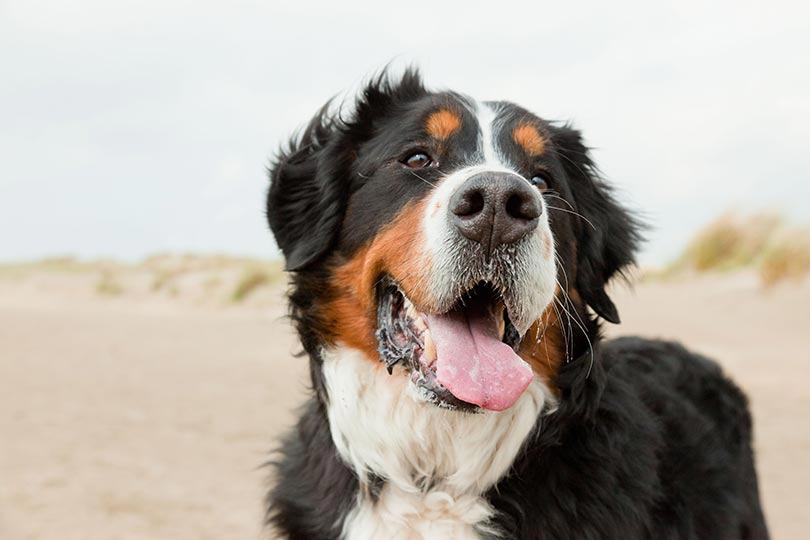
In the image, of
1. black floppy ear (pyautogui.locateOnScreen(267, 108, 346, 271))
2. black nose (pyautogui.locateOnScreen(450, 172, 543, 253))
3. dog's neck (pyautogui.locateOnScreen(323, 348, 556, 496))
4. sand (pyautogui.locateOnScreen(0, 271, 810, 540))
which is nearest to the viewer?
black nose (pyautogui.locateOnScreen(450, 172, 543, 253))

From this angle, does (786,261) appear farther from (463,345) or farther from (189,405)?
(463,345)

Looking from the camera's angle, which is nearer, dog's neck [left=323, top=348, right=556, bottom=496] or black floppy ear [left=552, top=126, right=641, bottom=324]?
dog's neck [left=323, top=348, right=556, bottom=496]

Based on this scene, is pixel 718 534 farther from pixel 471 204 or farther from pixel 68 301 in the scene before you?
pixel 68 301

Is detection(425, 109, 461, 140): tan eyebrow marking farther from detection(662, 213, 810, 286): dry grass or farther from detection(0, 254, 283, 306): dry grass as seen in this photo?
detection(0, 254, 283, 306): dry grass

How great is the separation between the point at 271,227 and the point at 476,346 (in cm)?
112

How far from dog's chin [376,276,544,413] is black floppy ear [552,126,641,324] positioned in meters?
0.54

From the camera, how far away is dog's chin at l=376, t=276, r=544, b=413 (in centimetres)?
271

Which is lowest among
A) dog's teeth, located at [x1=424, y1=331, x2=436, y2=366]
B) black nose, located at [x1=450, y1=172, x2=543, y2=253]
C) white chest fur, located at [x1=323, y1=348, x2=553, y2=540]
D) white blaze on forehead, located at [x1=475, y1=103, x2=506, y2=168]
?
white chest fur, located at [x1=323, y1=348, x2=553, y2=540]

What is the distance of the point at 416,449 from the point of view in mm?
2996

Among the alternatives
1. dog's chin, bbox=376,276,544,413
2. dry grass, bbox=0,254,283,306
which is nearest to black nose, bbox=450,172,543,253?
dog's chin, bbox=376,276,544,413

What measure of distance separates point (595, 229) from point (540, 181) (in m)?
0.36

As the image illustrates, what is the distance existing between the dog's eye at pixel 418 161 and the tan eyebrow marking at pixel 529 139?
13.6 inches

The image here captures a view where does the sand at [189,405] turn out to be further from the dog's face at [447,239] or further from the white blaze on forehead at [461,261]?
the white blaze on forehead at [461,261]

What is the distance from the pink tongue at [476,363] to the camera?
8.84 feet
